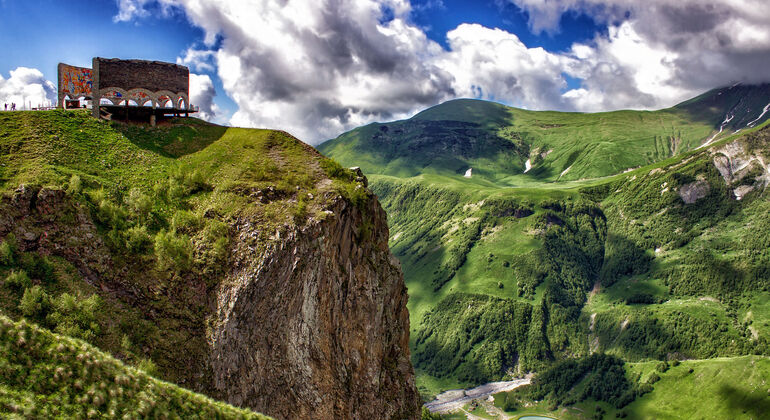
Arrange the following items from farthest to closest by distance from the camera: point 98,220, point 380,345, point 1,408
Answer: point 380,345
point 98,220
point 1,408

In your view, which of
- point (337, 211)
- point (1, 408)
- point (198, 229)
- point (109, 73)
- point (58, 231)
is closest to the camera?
point (1, 408)

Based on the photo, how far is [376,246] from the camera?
52.2 meters

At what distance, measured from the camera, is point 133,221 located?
41094 mm

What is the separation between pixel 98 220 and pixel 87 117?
18578 mm

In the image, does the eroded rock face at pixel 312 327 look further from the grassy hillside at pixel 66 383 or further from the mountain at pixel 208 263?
Answer: the grassy hillside at pixel 66 383

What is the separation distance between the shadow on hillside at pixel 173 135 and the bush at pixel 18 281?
20.7 meters

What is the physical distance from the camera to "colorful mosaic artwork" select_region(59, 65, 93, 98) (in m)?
55.2

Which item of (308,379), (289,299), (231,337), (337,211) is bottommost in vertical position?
(308,379)

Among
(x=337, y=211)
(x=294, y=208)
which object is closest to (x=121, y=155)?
(x=294, y=208)

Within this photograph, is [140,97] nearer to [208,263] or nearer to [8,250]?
[208,263]

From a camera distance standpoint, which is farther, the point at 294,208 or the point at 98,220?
the point at 294,208

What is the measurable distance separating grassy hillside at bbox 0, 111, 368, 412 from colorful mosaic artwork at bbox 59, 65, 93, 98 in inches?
226

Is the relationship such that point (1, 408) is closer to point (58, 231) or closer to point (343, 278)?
point (58, 231)

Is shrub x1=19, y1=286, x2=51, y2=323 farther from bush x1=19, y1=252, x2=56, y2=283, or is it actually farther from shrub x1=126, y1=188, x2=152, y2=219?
shrub x1=126, y1=188, x2=152, y2=219
